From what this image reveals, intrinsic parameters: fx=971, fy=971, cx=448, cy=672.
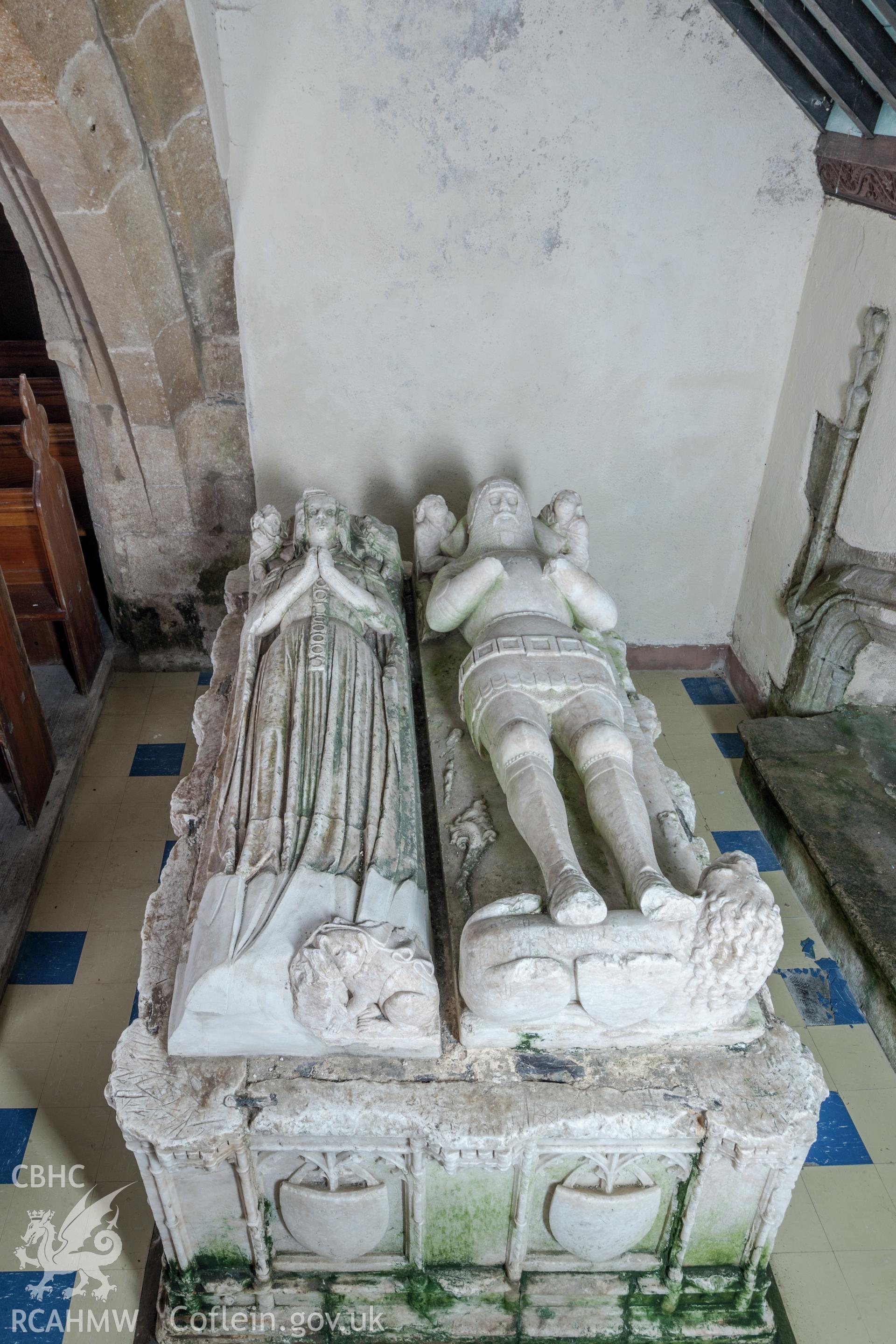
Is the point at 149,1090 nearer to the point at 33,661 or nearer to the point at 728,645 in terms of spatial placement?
the point at 33,661

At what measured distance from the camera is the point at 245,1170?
223 centimetres

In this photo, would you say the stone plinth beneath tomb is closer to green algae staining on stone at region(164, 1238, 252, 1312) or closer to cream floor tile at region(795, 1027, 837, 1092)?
green algae staining on stone at region(164, 1238, 252, 1312)

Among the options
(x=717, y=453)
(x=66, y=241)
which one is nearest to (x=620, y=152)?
(x=717, y=453)

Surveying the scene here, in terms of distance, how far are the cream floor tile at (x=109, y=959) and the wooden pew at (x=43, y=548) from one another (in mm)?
1521

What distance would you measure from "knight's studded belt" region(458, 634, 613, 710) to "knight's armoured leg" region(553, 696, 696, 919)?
19cm

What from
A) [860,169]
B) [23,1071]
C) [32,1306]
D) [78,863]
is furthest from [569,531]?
[32,1306]

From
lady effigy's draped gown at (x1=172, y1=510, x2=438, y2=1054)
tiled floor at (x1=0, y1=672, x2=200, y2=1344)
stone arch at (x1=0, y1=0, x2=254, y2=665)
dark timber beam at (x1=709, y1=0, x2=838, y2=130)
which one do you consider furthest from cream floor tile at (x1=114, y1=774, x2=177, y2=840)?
dark timber beam at (x1=709, y1=0, x2=838, y2=130)

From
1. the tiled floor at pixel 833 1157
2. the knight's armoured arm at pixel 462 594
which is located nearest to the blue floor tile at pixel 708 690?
the tiled floor at pixel 833 1157

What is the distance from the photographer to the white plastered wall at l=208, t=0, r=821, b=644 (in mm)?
3783

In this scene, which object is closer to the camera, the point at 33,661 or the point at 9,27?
the point at 9,27

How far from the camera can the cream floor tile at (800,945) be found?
3.52 m

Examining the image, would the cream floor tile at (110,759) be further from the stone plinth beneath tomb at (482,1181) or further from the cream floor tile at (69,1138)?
the stone plinth beneath tomb at (482,1181)

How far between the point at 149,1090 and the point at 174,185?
3189mm

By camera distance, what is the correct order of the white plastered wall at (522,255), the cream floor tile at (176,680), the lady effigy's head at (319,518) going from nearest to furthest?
1. the lady effigy's head at (319,518)
2. the white plastered wall at (522,255)
3. the cream floor tile at (176,680)
